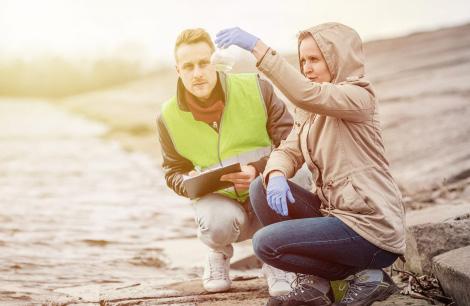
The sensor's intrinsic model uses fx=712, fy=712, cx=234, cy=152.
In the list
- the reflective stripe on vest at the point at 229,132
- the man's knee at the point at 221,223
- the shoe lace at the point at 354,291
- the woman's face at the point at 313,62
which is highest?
the woman's face at the point at 313,62

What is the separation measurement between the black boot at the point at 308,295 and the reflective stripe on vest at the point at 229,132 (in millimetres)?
856

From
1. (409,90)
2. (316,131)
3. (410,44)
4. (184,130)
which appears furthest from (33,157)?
(316,131)

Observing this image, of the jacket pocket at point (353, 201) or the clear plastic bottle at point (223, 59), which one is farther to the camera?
the clear plastic bottle at point (223, 59)

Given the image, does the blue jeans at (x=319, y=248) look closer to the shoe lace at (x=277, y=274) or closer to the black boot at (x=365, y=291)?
the black boot at (x=365, y=291)

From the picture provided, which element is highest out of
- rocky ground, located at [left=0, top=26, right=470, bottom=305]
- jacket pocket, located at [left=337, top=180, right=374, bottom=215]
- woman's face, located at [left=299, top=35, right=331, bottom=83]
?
woman's face, located at [left=299, top=35, right=331, bottom=83]

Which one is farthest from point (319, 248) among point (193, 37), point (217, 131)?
point (193, 37)

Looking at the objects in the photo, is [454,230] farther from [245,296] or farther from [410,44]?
[410,44]

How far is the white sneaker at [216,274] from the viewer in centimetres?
412

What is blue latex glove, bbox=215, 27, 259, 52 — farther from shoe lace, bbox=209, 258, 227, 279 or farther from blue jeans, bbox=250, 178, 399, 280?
shoe lace, bbox=209, 258, 227, 279

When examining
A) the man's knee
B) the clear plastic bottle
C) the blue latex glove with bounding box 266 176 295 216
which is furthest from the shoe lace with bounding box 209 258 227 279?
the clear plastic bottle

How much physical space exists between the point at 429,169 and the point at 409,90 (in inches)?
211

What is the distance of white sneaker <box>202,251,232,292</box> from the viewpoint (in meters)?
4.12

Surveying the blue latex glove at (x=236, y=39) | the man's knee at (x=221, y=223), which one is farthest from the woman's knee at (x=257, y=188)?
the blue latex glove at (x=236, y=39)

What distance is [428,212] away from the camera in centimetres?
448
